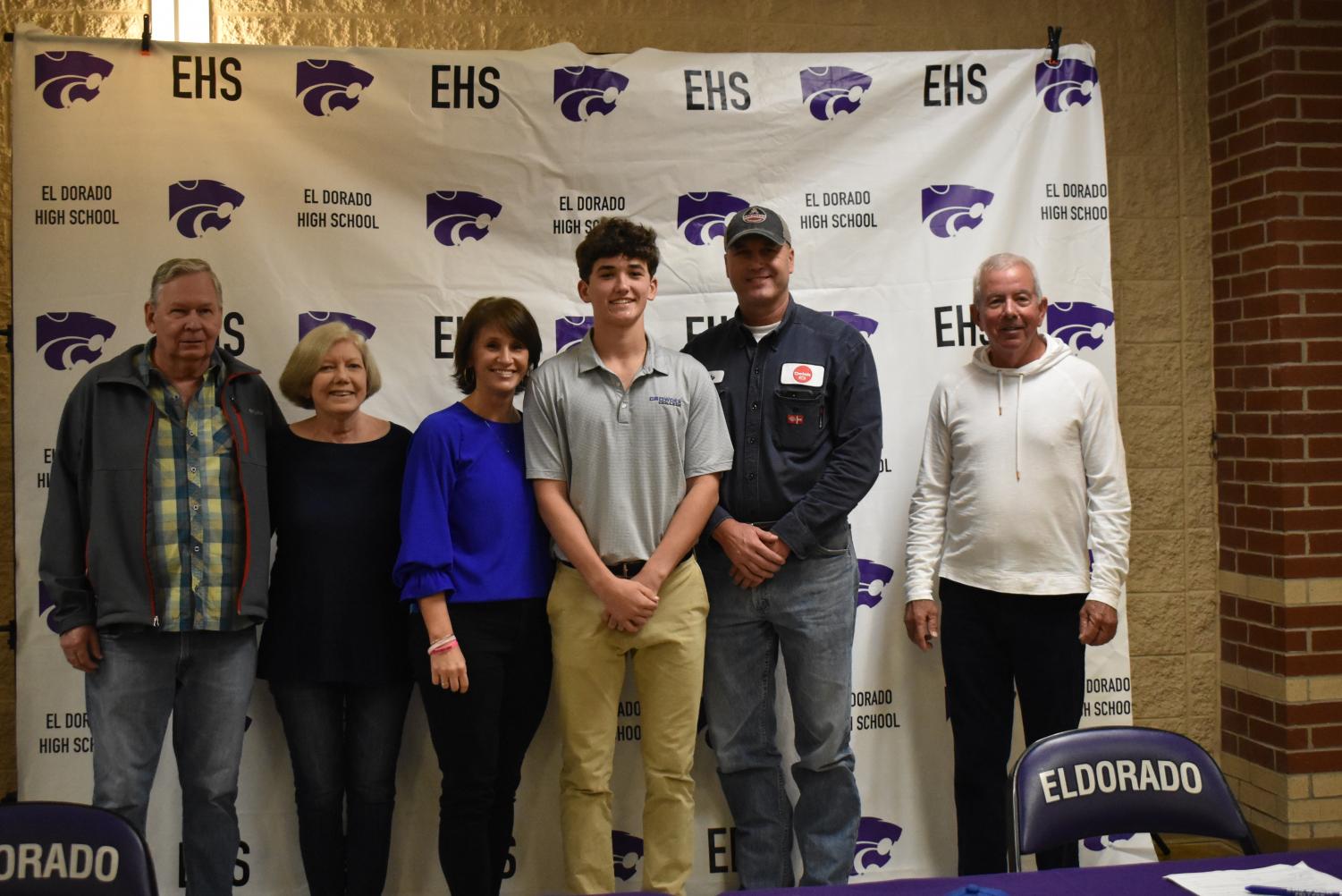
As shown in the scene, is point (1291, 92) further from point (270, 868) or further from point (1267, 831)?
point (270, 868)

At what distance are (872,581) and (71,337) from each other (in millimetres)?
2348

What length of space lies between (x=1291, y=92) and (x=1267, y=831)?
227cm

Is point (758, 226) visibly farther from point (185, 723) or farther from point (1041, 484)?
point (185, 723)

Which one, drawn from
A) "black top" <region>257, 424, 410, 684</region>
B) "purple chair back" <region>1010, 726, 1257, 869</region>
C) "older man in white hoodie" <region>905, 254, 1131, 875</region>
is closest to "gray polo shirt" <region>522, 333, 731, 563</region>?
"black top" <region>257, 424, 410, 684</region>

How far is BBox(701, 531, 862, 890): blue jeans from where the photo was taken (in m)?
2.81

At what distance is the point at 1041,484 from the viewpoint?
A: 2.85m

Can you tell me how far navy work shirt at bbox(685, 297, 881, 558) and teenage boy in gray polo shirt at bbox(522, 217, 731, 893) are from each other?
0.12m

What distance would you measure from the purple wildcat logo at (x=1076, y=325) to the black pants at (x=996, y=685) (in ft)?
2.77

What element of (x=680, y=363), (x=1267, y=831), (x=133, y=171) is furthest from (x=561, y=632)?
(x=1267, y=831)

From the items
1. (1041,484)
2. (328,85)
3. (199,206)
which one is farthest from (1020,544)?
(199,206)

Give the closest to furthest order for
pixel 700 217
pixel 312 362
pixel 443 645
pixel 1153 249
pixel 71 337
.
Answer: pixel 443 645 → pixel 312 362 → pixel 71 337 → pixel 700 217 → pixel 1153 249

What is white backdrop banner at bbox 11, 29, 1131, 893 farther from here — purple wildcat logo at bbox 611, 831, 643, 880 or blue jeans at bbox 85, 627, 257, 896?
blue jeans at bbox 85, 627, 257, 896

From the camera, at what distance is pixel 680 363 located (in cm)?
271

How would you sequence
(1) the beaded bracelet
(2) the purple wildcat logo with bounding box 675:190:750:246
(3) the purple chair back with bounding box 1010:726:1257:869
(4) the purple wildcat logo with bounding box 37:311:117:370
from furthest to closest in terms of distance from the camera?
(2) the purple wildcat logo with bounding box 675:190:750:246 → (4) the purple wildcat logo with bounding box 37:311:117:370 → (1) the beaded bracelet → (3) the purple chair back with bounding box 1010:726:1257:869
